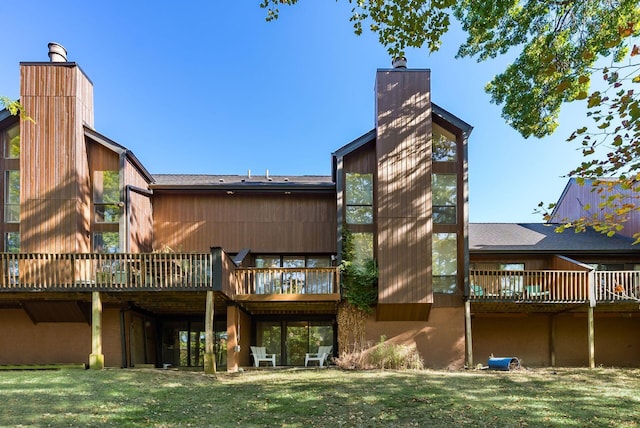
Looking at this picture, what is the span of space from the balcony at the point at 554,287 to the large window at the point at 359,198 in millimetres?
3968

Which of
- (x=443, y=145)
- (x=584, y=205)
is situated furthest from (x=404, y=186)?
(x=584, y=205)

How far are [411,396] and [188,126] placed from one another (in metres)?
16.4

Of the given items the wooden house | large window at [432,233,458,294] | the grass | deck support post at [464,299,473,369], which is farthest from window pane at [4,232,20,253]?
deck support post at [464,299,473,369]

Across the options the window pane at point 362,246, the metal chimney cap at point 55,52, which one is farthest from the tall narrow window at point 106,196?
the window pane at point 362,246

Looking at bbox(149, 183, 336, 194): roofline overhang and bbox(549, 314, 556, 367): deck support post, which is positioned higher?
bbox(149, 183, 336, 194): roofline overhang

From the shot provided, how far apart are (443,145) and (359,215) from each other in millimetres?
3787

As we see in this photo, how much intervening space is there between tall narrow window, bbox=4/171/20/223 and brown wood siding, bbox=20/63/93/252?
773 mm

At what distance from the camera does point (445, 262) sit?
13.1 meters

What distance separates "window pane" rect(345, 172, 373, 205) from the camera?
1338 cm

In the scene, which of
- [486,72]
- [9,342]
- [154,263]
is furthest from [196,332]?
[486,72]

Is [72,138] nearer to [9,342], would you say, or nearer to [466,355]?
[9,342]

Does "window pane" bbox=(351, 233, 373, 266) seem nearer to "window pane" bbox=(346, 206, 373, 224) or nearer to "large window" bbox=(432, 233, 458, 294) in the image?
"window pane" bbox=(346, 206, 373, 224)

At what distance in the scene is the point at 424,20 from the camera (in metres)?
5.58

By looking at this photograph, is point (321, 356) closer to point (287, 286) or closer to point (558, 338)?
point (287, 286)
